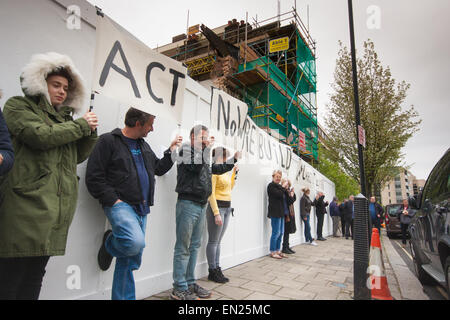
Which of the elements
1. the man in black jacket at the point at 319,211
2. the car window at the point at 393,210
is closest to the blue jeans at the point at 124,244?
the man in black jacket at the point at 319,211

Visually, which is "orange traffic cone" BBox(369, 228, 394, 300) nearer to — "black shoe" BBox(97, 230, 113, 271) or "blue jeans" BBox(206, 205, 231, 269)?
"blue jeans" BBox(206, 205, 231, 269)

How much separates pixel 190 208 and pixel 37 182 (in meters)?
1.80

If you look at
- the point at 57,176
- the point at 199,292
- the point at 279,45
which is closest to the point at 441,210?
the point at 199,292

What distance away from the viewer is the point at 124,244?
7.00 feet

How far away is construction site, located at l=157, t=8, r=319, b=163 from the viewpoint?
14117 mm

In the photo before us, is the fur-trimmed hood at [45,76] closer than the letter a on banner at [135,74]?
Yes

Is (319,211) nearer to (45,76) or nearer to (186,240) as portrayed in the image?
(186,240)

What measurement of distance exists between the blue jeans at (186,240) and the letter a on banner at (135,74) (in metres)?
1.12

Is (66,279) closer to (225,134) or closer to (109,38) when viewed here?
(109,38)

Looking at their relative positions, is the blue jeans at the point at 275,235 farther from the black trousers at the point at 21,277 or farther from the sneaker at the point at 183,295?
the black trousers at the point at 21,277

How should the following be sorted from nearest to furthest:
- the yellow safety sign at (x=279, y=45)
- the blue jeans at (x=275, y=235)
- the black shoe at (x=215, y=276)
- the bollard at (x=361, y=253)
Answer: the bollard at (x=361, y=253)
the black shoe at (x=215, y=276)
the blue jeans at (x=275, y=235)
the yellow safety sign at (x=279, y=45)

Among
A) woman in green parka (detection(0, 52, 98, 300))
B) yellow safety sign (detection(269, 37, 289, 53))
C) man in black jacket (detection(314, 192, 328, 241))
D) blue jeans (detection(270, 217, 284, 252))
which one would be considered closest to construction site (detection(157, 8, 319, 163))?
yellow safety sign (detection(269, 37, 289, 53))

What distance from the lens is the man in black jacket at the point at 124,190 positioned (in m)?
2.15
